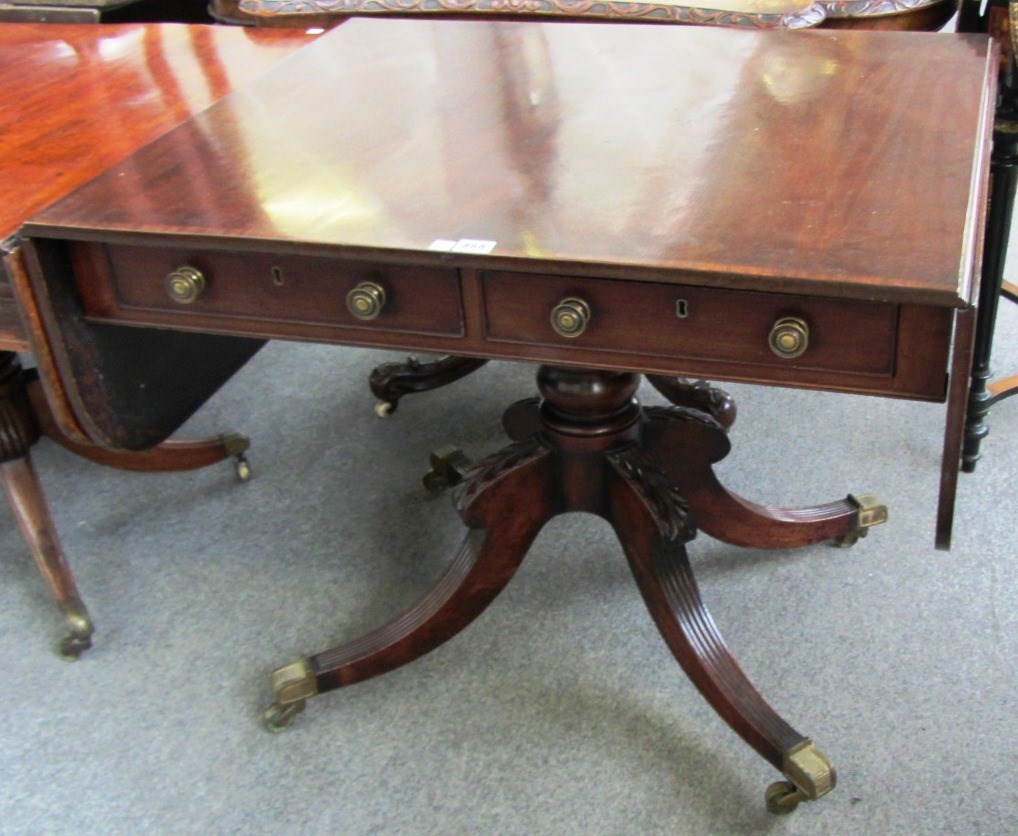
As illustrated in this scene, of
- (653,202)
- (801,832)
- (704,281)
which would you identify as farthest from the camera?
(801,832)

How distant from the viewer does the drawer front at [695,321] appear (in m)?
1.02

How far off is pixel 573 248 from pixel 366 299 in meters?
0.23

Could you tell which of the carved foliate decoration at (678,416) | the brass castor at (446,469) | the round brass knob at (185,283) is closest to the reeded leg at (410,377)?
the brass castor at (446,469)

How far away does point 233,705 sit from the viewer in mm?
1636

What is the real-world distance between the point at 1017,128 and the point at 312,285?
1.12 metres

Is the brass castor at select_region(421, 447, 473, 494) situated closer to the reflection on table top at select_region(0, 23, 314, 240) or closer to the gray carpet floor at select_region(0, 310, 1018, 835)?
the gray carpet floor at select_region(0, 310, 1018, 835)

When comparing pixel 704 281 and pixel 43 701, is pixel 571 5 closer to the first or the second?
pixel 704 281

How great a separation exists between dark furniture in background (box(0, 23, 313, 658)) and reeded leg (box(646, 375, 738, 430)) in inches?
31.8

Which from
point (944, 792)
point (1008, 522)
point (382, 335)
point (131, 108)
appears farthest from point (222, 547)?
point (1008, 522)

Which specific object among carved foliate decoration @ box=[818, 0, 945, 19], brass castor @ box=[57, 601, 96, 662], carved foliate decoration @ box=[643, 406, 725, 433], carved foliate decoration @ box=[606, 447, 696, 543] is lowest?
brass castor @ box=[57, 601, 96, 662]

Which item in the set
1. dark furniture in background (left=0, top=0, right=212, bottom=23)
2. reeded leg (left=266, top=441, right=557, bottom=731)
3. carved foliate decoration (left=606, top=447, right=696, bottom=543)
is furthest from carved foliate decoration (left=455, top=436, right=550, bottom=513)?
dark furniture in background (left=0, top=0, right=212, bottom=23)

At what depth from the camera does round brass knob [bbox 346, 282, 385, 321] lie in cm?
113

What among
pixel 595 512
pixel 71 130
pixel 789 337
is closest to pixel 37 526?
pixel 71 130

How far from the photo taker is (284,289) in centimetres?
118
